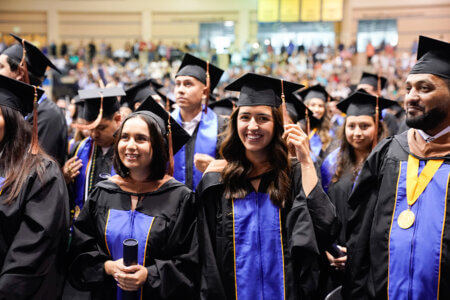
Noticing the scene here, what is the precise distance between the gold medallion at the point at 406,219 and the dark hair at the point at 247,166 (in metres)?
0.57

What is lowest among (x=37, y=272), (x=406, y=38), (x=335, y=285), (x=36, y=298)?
(x=335, y=285)

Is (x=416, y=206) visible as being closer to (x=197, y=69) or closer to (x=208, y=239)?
(x=208, y=239)

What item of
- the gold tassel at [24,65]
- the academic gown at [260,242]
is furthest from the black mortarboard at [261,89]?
the gold tassel at [24,65]

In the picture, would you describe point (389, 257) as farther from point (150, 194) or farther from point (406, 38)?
point (406, 38)

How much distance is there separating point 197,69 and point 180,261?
2355 millimetres

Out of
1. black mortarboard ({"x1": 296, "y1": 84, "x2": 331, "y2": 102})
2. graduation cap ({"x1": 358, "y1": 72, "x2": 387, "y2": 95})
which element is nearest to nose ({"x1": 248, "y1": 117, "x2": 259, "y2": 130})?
black mortarboard ({"x1": 296, "y1": 84, "x2": 331, "y2": 102})

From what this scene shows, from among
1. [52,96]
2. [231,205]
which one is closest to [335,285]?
[231,205]

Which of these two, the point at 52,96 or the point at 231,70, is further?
the point at 231,70

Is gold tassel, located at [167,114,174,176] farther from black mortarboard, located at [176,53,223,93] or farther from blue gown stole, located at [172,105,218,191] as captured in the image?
black mortarboard, located at [176,53,223,93]

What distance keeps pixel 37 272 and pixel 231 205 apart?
1071 mm

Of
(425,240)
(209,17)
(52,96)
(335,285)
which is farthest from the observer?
(209,17)

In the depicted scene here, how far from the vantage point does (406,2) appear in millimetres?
18547

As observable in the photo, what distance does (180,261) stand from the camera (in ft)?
7.07

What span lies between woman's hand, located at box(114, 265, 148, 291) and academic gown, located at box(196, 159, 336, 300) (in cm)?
34
